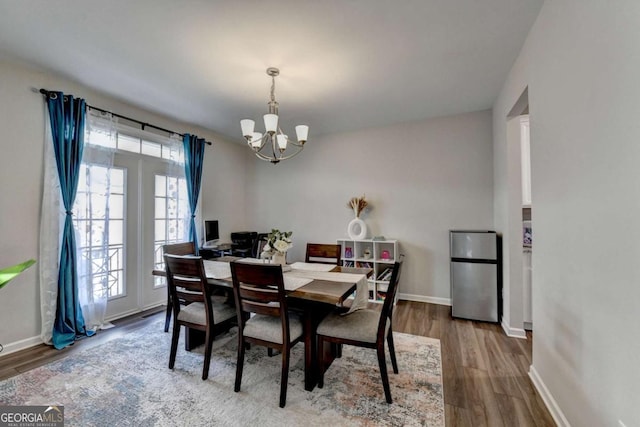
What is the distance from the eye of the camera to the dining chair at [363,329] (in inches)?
71.4

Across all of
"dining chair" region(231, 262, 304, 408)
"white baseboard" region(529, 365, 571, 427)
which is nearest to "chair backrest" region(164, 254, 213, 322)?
"dining chair" region(231, 262, 304, 408)

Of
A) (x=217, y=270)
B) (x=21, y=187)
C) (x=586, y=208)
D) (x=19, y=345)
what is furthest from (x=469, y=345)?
(x=21, y=187)

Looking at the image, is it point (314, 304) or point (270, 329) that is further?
point (314, 304)

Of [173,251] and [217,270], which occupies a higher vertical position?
[173,251]

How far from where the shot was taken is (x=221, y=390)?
6.40ft

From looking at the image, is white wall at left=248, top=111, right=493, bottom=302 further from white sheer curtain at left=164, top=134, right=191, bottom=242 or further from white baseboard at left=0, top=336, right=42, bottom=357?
white baseboard at left=0, top=336, right=42, bottom=357

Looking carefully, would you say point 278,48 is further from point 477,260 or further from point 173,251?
point 477,260

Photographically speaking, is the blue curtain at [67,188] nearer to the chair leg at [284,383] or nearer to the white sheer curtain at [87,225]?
the white sheer curtain at [87,225]

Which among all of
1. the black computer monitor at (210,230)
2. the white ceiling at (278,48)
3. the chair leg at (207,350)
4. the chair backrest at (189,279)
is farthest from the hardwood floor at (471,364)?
the white ceiling at (278,48)

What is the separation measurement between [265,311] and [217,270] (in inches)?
33.6

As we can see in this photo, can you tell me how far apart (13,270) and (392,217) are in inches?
155

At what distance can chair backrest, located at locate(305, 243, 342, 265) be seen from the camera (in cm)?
296

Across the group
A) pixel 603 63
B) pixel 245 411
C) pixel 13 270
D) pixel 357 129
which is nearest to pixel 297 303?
pixel 245 411

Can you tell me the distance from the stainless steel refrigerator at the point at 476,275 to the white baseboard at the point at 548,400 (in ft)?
3.73
